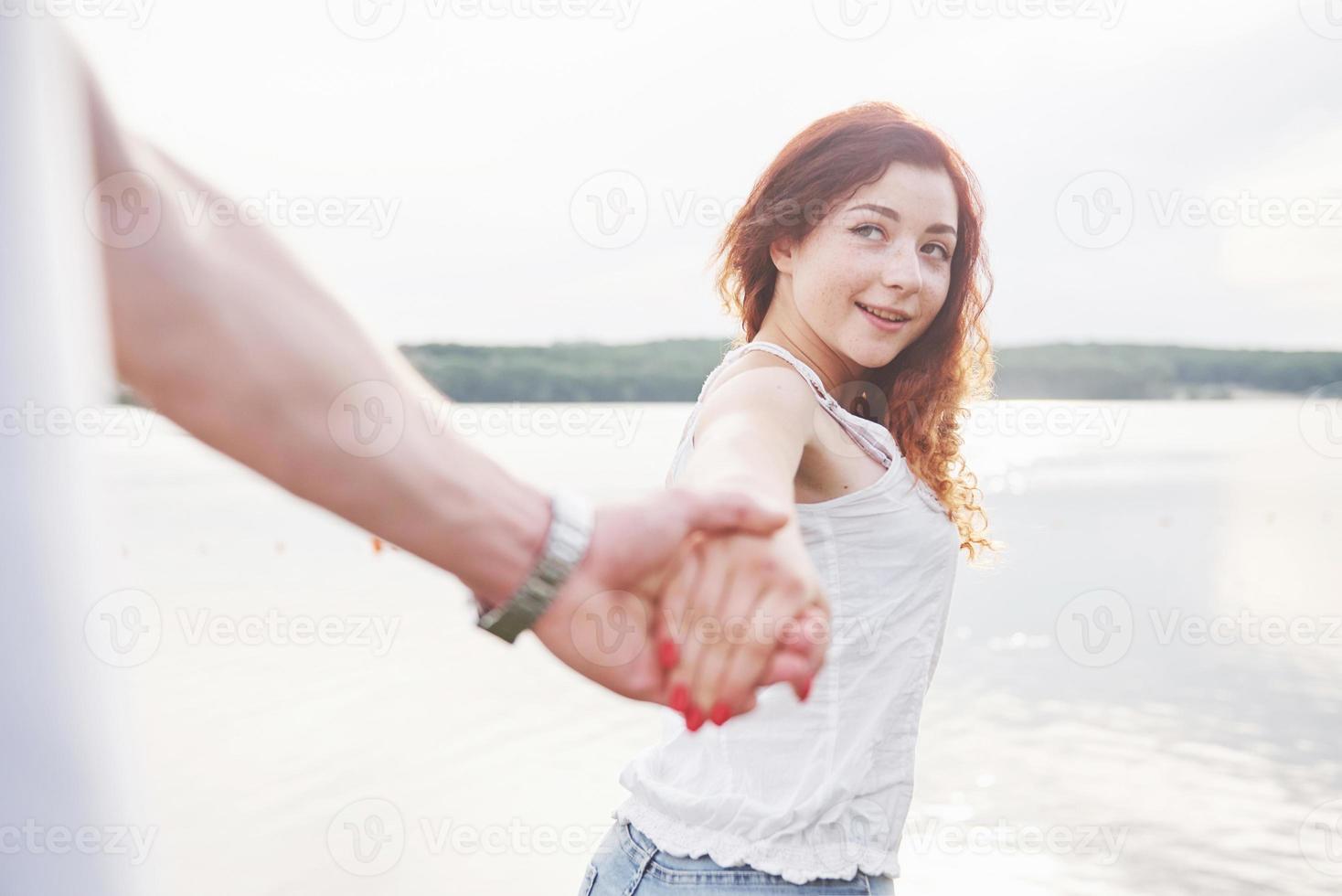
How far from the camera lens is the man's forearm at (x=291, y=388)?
824 mm

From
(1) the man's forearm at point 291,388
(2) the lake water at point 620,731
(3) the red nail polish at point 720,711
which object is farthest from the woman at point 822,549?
(2) the lake water at point 620,731

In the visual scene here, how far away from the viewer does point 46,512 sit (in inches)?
23.5

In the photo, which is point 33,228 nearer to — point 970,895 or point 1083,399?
point 970,895

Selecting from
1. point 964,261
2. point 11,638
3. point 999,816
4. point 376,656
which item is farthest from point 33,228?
point 376,656

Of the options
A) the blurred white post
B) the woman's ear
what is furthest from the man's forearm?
the woman's ear

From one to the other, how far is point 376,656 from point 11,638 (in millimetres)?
7870

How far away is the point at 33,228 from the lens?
1.94 feet

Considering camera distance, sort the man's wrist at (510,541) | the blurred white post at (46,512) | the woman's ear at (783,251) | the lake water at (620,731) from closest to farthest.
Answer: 1. the blurred white post at (46,512)
2. the man's wrist at (510,541)
3. the woman's ear at (783,251)
4. the lake water at (620,731)

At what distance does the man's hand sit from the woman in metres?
0.03

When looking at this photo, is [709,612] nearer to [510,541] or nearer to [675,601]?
[675,601]

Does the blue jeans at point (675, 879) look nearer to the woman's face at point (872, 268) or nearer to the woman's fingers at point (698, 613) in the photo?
the woman's fingers at point (698, 613)

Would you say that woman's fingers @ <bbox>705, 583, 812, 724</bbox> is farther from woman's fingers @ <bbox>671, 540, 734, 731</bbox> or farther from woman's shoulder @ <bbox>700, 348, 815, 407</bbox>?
woman's shoulder @ <bbox>700, 348, 815, 407</bbox>

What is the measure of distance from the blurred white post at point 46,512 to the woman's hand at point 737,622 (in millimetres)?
764

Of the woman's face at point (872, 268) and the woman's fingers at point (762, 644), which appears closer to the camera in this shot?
the woman's fingers at point (762, 644)
